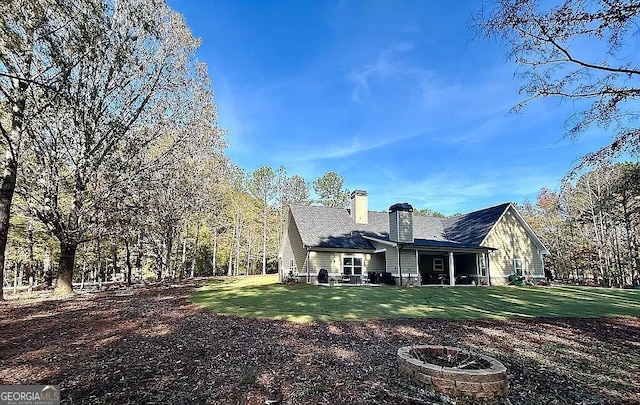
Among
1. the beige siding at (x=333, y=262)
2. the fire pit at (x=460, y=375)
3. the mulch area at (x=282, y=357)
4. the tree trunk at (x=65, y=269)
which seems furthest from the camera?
the beige siding at (x=333, y=262)

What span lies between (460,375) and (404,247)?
15.6m

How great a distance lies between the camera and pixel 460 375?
157 inches

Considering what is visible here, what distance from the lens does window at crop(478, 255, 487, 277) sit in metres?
21.4

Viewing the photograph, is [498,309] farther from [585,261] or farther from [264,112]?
[585,261]

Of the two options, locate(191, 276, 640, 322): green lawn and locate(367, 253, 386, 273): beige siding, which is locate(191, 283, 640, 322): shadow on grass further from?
locate(367, 253, 386, 273): beige siding

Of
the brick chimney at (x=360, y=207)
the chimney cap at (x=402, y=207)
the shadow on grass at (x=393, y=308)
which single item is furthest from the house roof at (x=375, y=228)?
the shadow on grass at (x=393, y=308)

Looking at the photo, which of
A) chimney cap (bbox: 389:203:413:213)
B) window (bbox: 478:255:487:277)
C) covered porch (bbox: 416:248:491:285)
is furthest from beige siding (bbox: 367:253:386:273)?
window (bbox: 478:255:487:277)

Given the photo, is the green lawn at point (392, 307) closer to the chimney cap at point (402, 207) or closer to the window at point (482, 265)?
the chimney cap at point (402, 207)

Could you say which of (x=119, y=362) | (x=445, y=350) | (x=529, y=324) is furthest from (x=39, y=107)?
(x=529, y=324)

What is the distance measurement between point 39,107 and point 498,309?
17394mm

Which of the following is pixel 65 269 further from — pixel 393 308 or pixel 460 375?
pixel 460 375

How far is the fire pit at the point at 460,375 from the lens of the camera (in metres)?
3.94

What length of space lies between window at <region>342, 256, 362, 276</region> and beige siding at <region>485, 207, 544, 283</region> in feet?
29.7

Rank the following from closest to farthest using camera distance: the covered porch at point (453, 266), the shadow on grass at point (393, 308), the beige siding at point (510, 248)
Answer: the shadow on grass at point (393, 308) → the covered porch at point (453, 266) → the beige siding at point (510, 248)
